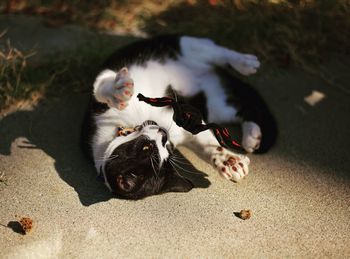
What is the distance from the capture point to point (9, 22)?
3094 mm

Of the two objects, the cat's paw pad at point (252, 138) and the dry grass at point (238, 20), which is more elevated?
the dry grass at point (238, 20)

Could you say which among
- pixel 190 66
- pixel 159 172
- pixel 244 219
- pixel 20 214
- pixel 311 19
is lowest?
pixel 20 214

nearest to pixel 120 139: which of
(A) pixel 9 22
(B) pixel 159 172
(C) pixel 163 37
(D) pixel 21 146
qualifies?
(B) pixel 159 172

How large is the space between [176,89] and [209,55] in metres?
0.27

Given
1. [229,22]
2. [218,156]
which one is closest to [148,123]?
[218,156]

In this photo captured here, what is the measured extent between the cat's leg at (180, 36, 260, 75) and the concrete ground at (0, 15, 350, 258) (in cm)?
36

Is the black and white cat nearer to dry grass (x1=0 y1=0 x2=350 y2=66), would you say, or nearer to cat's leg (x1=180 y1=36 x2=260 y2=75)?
cat's leg (x1=180 y1=36 x2=260 y2=75)

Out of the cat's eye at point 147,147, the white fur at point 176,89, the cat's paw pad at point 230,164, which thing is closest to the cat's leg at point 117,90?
the white fur at point 176,89

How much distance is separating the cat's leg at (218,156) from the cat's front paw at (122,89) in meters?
0.40

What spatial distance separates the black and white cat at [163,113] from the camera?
1.94 metres

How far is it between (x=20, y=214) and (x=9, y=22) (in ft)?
5.24

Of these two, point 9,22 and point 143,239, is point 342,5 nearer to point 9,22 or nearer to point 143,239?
point 143,239

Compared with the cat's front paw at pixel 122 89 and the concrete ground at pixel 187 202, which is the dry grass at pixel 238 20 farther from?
the cat's front paw at pixel 122 89

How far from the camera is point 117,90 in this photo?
79.4 inches
